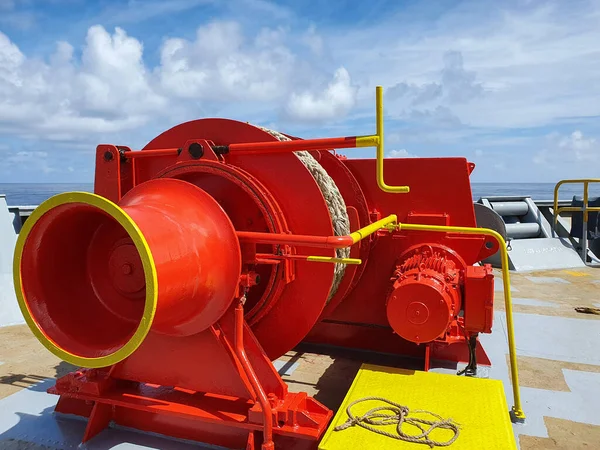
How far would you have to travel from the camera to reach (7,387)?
341 cm

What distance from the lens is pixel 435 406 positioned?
245 centimetres

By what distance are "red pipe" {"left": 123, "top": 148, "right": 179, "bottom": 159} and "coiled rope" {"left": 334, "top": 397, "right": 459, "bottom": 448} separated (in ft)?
5.10

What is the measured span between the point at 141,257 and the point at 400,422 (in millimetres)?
1320

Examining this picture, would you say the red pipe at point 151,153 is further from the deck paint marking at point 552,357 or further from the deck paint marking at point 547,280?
the deck paint marking at point 547,280

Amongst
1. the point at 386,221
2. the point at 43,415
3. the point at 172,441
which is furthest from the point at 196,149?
the point at 43,415

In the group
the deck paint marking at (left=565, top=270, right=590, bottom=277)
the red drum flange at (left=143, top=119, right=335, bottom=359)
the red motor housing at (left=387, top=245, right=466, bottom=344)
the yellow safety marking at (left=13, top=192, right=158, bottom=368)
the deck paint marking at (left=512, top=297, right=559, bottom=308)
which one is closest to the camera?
the yellow safety marking at (left=13, top=192, right=158, bottom=368)

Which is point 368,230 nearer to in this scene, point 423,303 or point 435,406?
point 423,303

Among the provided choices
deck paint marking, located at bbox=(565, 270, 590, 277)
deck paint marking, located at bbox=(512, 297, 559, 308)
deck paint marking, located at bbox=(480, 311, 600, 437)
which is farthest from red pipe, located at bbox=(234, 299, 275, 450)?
deck paint marking, located at bbox=(565, 270, 590, 277)

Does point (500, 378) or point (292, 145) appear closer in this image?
point (292, 145)

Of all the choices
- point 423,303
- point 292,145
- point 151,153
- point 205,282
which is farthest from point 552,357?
point 151,153

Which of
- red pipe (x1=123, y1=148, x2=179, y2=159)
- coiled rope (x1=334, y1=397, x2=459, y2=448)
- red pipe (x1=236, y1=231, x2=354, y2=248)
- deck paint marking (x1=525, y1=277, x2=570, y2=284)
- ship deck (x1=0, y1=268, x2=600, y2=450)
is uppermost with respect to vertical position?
red pipe (x1=123, y1=148, x2=179, y2=159)

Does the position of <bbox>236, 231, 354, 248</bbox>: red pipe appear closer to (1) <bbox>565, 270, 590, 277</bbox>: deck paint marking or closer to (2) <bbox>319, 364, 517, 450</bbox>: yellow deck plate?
(2) <bbox>319, 364, 517, 450</bbox>: yellow deck plate

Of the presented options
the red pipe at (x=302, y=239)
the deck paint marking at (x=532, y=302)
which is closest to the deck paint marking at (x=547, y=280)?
the deck paint marking at (x=532, y=302)

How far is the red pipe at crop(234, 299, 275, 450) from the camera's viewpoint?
89.8 inches
